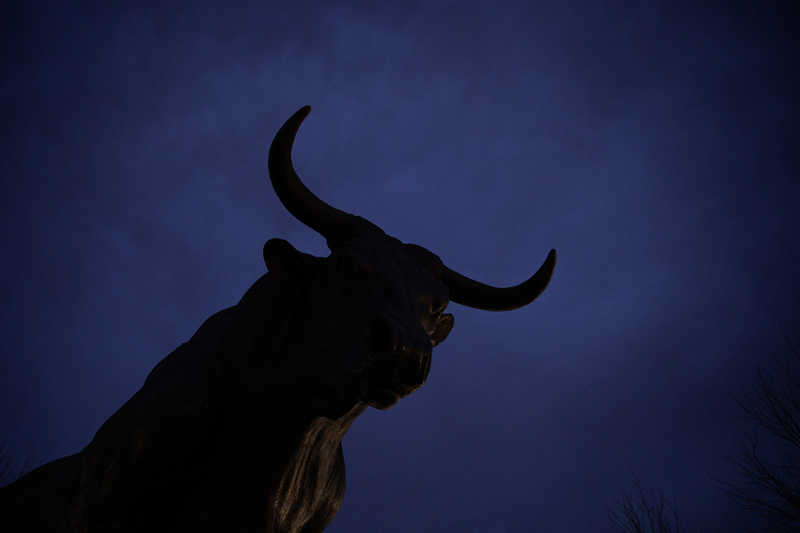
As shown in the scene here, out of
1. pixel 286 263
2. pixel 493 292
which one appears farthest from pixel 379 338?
pixel 493 292

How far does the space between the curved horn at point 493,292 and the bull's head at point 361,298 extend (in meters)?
0.13

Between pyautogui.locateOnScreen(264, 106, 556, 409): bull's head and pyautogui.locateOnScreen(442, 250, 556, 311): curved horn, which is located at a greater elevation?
pyautogui.locateOnScreen(442, 250, 556, 311): curved horn

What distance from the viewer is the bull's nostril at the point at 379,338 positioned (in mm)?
1808

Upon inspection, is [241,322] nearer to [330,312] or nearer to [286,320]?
[286,320]

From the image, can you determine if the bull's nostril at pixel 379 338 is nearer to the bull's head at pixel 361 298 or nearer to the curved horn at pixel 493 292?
the bull's head at pixel 361 298

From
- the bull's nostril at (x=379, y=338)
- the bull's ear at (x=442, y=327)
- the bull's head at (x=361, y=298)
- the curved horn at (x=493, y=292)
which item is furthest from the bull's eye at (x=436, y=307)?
the bull's nostril at (x=379, y=338)

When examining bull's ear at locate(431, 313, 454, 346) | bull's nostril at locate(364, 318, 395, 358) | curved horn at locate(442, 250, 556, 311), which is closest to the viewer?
bull's nostril at locate(364, 318, 395, 358)

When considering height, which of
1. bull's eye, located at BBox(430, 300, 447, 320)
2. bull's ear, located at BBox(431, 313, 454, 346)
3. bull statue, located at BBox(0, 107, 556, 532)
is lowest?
bull statue, located at BBox(0, 107, 556, 532)

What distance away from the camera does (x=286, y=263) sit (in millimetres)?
2445

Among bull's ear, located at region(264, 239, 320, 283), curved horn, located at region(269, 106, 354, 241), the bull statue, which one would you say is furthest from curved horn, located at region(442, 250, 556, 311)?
bull's ear, located at region(264, 239, 320, 283)

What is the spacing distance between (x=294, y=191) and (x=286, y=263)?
0.41 m

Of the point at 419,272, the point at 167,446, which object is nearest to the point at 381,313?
the point at 419,272

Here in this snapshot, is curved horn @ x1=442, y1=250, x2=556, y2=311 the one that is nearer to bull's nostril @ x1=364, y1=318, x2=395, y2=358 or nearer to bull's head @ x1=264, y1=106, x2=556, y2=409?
bull's head @ x1=264, y1=106, x2=556, y2=409

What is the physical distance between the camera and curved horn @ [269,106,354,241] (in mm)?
2436
